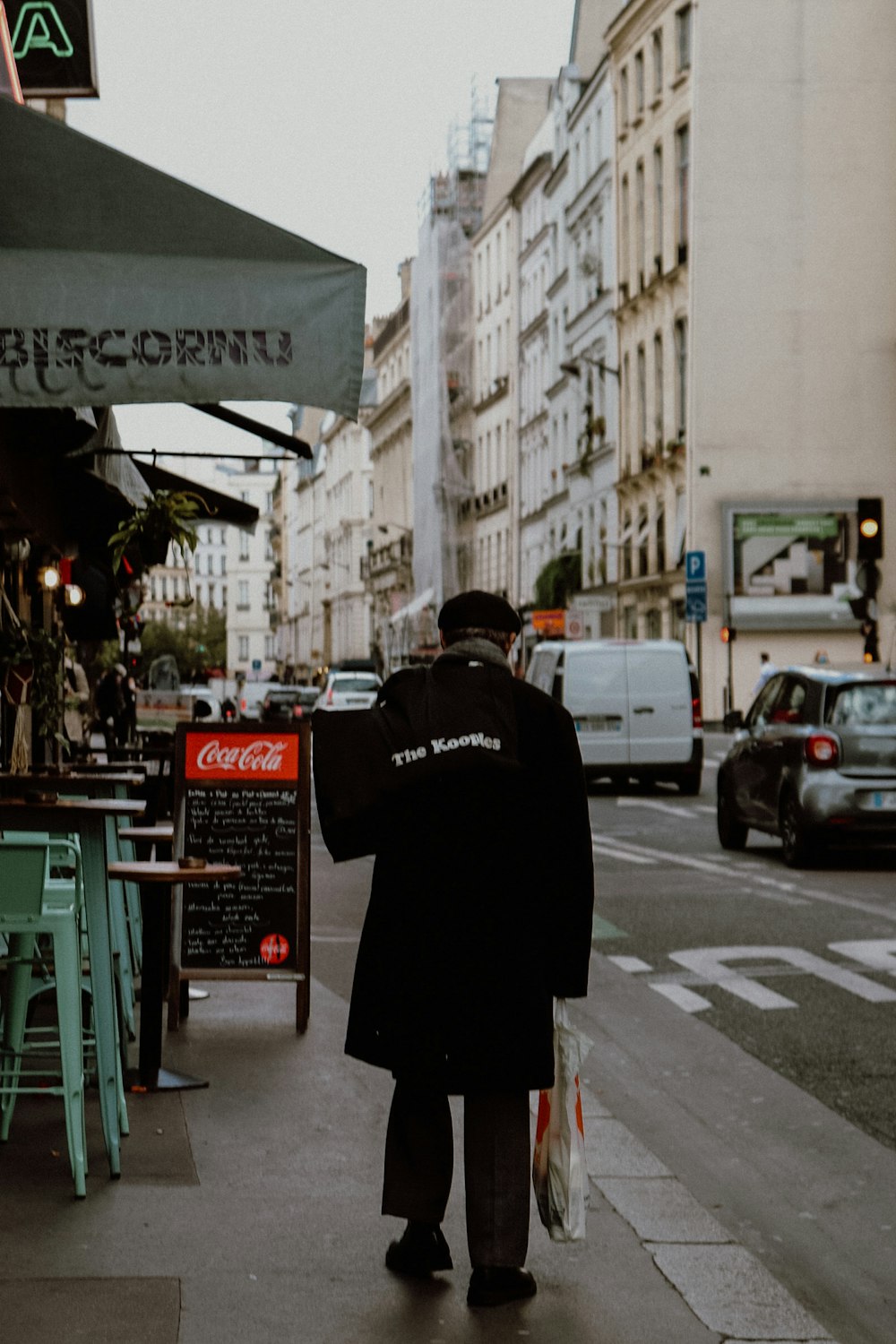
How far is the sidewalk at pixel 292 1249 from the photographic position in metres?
4.95

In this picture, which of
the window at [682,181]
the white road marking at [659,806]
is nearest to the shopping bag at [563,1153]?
the white road marking at [659,806]

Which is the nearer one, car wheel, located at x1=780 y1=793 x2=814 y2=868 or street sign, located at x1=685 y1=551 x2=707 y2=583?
car wheel, located at x1=780 y1=793 x2=814 y2=868

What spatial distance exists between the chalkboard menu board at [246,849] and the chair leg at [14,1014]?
2.29 metres

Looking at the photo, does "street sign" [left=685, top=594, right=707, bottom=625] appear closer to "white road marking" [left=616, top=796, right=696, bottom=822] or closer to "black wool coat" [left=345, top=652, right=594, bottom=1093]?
"white road marking" [left=616, top=796, right=696, bottom=822]

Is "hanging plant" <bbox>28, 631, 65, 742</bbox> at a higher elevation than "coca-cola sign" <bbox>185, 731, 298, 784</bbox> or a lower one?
higher

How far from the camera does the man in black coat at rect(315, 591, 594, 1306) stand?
5258mm

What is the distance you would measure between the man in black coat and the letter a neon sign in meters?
8.43

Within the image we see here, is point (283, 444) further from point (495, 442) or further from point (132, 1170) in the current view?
point (495, 442)

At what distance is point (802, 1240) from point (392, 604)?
96502 millimetres

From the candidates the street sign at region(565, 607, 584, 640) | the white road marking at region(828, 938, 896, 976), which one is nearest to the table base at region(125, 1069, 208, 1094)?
the white road marking at region(828, 938, 896, 976)

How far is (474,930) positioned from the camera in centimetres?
529

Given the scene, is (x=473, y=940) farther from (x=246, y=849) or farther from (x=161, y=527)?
(x=161, y=527)

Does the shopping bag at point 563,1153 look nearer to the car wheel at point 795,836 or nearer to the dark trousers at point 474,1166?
the dark trousers at point 474,1166

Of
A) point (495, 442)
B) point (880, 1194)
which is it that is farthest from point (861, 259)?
point (880, 1194)
